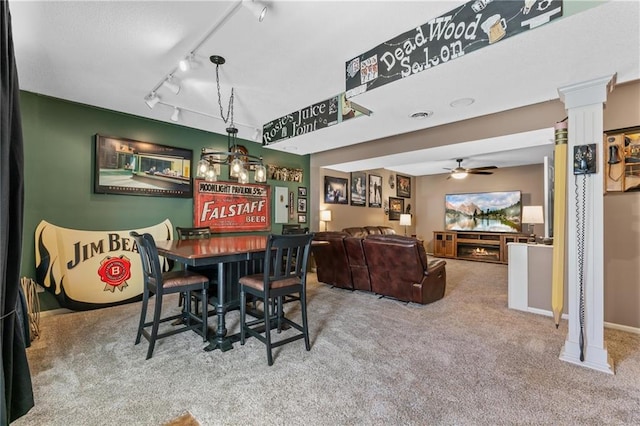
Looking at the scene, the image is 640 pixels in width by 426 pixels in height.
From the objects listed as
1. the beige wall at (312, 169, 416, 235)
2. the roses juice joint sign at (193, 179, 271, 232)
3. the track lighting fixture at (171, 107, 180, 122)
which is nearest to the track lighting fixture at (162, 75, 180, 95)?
the track lighting fixture at (171, 107, 180, 122)

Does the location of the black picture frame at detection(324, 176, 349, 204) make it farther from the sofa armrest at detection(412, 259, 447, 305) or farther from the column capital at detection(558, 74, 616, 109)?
the column capital at detection(558, 74, 616, 109)

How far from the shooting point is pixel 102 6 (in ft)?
6.71

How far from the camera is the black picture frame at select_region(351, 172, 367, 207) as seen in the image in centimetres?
745

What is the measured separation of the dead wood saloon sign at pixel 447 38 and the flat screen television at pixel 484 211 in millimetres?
6844

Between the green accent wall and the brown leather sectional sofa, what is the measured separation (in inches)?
101

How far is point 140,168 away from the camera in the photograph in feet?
14.0

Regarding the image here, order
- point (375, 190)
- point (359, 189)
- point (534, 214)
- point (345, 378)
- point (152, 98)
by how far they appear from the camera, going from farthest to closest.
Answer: point (375, 190) → point (359, 189) → point (534, 214) → point (152, 98) → point (345, 378)

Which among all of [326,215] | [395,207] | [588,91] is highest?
[588,91]

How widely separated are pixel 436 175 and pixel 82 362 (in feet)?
30.1

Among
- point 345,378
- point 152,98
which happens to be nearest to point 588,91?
point 345,378

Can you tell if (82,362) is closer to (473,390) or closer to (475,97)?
(473,390)

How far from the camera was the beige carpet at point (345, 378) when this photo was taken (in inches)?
71.5

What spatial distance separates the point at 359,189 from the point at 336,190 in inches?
35.8

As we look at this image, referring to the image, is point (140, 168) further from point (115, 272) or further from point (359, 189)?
point (359, 189)
